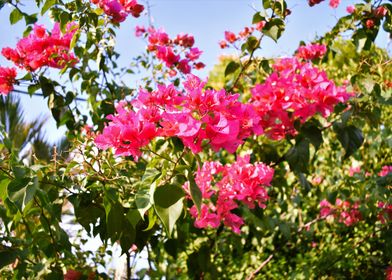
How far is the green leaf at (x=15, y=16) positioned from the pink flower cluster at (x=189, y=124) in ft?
3.50

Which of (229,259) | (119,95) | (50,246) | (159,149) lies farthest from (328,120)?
(229,259)

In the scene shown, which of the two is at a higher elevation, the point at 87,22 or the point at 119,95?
the point at 87,22

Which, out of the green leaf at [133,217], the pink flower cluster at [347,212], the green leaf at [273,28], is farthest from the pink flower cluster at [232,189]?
the pink flower cluster at [347,212]

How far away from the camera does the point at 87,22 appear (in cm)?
156

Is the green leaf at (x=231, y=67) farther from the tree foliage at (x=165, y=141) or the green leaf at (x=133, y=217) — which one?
the green leaf at (x=133, y=217)

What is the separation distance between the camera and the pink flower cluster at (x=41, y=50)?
1617 mm

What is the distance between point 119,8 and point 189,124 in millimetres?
965

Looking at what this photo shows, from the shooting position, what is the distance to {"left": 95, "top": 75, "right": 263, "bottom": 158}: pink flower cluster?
2.83 feet

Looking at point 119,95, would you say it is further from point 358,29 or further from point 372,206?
point 372,206

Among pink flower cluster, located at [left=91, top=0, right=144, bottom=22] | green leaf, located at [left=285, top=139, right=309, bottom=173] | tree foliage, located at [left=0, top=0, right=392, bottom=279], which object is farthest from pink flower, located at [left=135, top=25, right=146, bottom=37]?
green leaf, located at [left=285, top=139, right=309, bottom=173]

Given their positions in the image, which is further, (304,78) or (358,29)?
(358,29)

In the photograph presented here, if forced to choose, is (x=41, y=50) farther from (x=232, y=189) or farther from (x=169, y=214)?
(x=169, y=214)

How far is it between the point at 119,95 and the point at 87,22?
34 centimetres

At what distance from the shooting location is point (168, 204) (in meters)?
0.83
